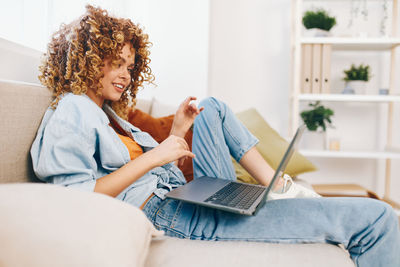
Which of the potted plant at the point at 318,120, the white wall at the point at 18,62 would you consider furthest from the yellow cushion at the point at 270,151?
the white wall at the point at 18,62

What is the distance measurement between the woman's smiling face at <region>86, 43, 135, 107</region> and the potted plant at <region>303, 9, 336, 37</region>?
4.91 feet

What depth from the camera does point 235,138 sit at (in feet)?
3.75

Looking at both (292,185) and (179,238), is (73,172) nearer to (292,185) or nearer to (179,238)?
(179,238)

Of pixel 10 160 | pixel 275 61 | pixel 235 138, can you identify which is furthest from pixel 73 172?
pixel 275 61

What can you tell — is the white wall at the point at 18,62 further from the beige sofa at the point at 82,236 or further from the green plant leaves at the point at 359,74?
the green plant leaves at the point at 359,74

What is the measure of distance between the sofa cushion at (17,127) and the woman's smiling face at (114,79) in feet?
0.72

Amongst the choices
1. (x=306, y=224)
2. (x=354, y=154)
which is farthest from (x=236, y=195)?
(x=354, y=154)

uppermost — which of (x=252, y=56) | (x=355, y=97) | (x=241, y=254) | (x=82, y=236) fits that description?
(x=252, y=56)

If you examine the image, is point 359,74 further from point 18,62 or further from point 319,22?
point 18,62

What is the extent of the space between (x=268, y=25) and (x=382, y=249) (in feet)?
6.88

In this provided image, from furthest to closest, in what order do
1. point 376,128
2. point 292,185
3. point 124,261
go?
point 376,128
point 292,185
point 124,261

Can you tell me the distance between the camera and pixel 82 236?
0.47m

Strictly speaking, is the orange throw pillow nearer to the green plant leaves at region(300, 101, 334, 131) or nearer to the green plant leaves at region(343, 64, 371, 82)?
the green plant leaves at region(300, 101, 334, 131)

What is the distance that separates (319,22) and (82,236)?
2.11m
